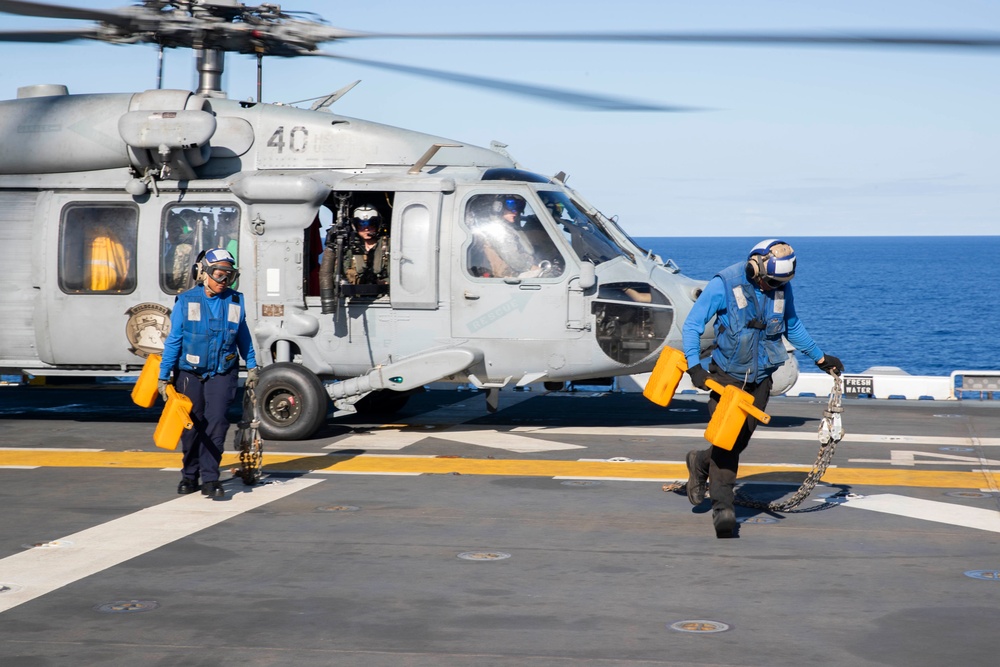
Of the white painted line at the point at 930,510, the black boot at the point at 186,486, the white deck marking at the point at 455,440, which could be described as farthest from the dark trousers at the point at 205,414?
the white painted line at the point at 930,510

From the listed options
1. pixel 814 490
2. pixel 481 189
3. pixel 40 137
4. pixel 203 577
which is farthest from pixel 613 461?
pixel 40 137

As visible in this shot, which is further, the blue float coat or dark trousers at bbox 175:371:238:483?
dark trousers at bbox 175:371:238:483

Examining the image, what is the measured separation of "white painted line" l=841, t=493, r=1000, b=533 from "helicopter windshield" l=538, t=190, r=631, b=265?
13.7 ft

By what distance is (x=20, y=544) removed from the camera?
25.8 feet

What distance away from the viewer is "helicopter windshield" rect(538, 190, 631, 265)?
1259 centimetres

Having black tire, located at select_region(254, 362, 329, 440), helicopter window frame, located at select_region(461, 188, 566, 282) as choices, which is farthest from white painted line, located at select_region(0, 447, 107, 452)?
helicopter window frame, located at select_region(461, 188, 566, 282)

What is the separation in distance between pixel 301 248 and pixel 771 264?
614 cm

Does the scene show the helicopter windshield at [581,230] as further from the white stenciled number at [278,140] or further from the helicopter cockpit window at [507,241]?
the white stenciled number at [278,140]

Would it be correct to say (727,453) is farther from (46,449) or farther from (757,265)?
(46,449)

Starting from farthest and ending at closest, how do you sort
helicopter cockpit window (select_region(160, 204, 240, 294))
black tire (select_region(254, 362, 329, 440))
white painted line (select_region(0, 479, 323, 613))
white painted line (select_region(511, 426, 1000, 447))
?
helicopter cockpit window (select_region(160, 204, 240, 294))
white painted line (select_region(511, 426, 1000, 447))
black tire (select_region(254, 362, 329, 440))
white painted line (select_region(0, 479, 323, 613))

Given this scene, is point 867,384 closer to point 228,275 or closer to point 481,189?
point 481,189

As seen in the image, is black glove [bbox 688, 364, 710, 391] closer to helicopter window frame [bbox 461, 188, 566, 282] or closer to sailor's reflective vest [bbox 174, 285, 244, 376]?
sailor's reflective vest [bbox 174, 285, 244, 376]

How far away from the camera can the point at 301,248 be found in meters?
12.8

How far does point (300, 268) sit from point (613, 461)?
13.1 ft
